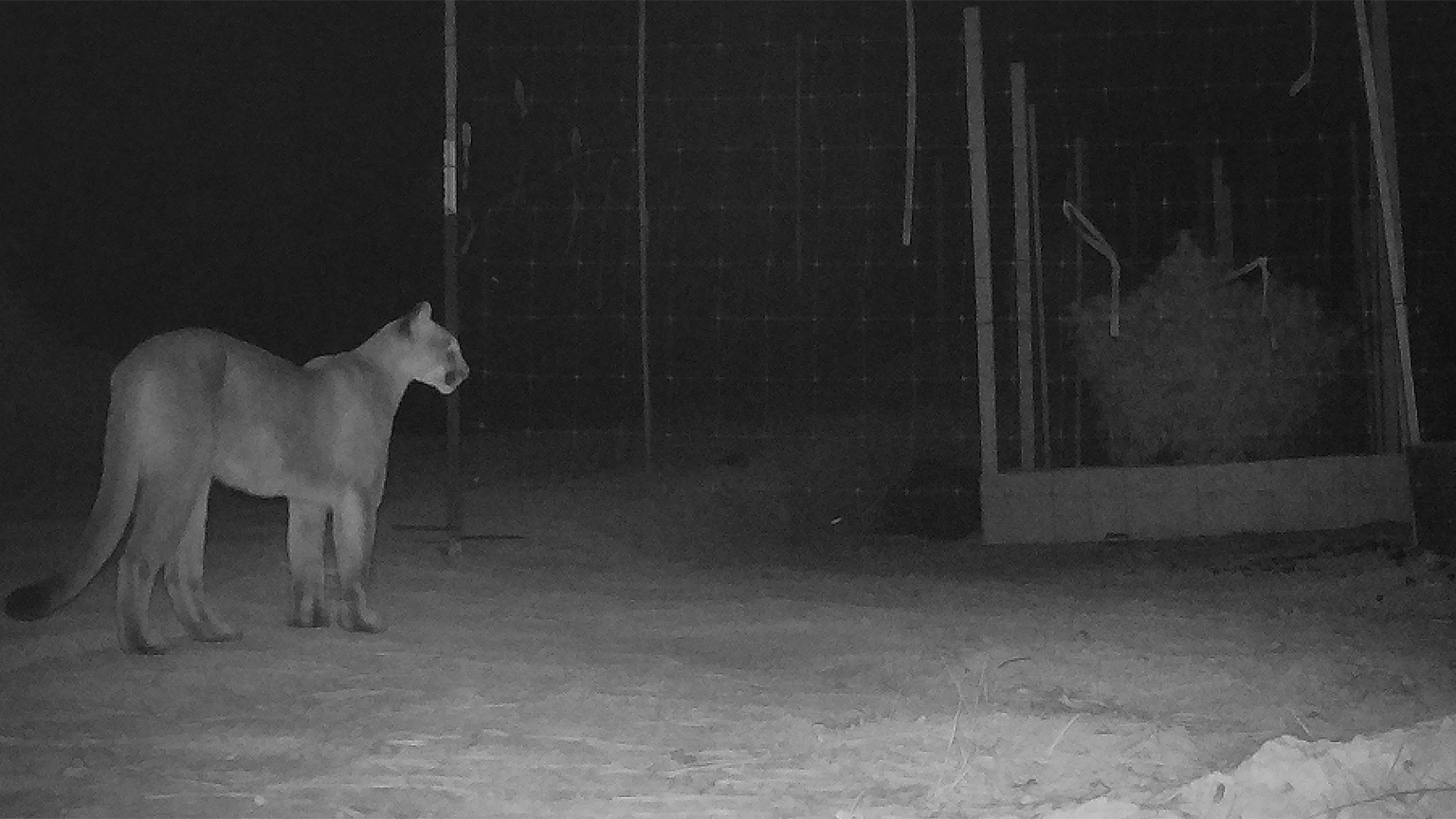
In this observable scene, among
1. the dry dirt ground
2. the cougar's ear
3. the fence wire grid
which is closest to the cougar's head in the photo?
the cougar's ear

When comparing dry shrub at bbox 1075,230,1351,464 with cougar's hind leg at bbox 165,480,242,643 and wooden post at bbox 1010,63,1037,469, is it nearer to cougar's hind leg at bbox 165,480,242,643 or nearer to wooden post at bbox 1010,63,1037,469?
wooden post at bbox 1010,63,1037,469

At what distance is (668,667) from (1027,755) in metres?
1.77

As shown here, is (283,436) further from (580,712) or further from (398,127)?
(398,127)

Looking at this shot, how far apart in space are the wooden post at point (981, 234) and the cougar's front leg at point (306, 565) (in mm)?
4362

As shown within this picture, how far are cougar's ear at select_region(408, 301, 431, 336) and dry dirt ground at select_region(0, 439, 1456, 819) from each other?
1.27 m

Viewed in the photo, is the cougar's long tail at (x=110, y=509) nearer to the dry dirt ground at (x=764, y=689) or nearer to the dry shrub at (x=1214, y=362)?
the dry dirt ground at (x=764, y=689)

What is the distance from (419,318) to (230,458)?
1.32 meters

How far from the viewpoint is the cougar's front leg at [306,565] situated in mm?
6168

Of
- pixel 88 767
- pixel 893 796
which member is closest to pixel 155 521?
pixel 88 767

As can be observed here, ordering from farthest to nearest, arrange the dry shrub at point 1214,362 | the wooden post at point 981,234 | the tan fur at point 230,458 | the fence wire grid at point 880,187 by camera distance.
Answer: the fence wire grid at point 880,187
the dry shrub at point 1214,362
the wooden post at point 981,234
the tan fur at point 230,458

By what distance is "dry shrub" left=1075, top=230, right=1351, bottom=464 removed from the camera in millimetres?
10047

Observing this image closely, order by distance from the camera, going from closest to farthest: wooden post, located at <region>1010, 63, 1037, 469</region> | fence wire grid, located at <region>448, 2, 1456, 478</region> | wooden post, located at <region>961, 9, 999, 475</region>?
wooden post, located at <region>961, 9, 999, 475</region> → wooden post, located at <region>1010, 63, 1037, 469</region> → fence wire grid, located at <region>448, 2, 1456, 478</region>

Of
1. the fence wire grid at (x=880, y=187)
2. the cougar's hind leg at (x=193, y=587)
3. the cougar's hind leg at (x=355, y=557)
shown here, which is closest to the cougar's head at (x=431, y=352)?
the cougar's hind leg at (x=355, y=557)

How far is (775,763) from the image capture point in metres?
3.94
